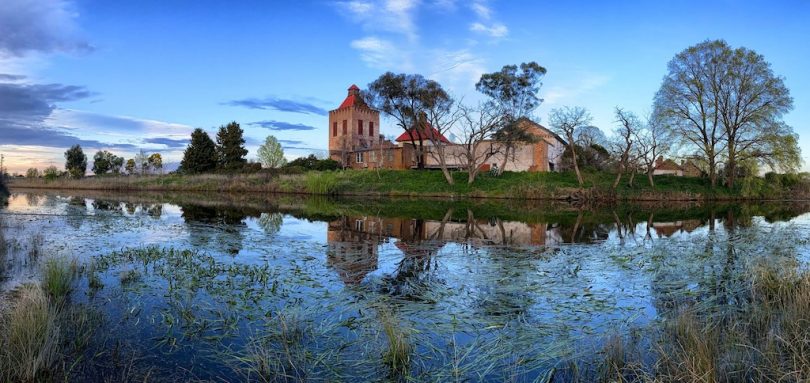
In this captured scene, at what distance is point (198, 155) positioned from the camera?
66.6 metres

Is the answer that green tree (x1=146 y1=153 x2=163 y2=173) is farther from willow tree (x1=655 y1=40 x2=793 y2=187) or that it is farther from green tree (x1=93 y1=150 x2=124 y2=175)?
willow tree (x1=655 y1=40 x2=793 y2=187)

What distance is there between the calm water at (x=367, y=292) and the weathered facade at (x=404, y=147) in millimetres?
33195

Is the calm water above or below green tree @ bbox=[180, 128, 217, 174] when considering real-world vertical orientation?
below

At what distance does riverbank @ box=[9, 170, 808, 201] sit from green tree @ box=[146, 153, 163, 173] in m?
23.1

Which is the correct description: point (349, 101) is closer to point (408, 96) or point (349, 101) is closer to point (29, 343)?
point (408, 96)

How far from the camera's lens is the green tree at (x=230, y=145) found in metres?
67.6

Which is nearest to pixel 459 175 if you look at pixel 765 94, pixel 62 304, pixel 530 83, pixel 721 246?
pixel 530 83

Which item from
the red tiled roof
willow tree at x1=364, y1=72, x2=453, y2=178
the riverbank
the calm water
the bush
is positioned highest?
the red tiled roof

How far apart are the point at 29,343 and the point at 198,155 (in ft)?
220

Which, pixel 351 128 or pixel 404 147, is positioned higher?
pixel 351 128

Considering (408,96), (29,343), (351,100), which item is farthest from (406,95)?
(29,343)

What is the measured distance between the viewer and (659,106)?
149 feet

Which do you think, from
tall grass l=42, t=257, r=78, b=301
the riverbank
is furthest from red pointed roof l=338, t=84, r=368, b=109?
tall grass l=42, t=257, r=78, b=301

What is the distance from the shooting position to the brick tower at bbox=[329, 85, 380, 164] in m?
74.1
